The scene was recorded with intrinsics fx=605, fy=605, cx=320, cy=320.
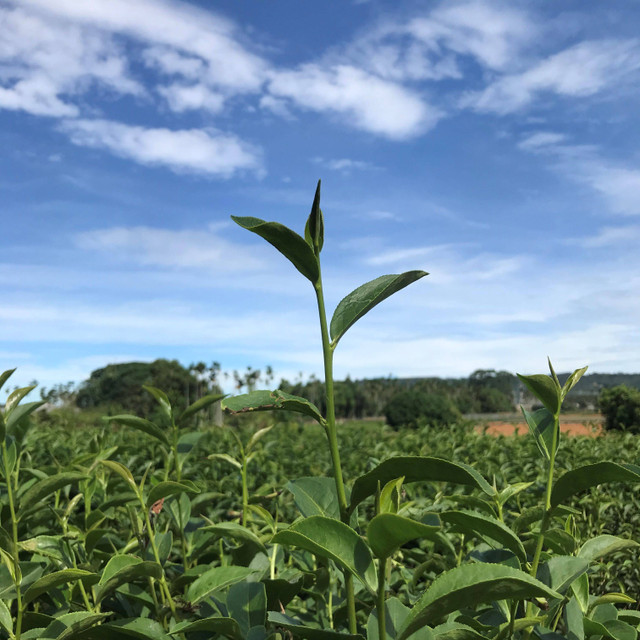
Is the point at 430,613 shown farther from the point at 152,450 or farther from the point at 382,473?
the point at 152,450

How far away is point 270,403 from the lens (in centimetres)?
100

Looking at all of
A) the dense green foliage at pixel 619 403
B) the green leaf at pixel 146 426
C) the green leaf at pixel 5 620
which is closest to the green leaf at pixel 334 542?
the green leaf at pixel 5 620

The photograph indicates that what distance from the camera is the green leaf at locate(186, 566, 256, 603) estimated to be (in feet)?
4.31

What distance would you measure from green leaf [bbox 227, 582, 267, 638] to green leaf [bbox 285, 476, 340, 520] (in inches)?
9.1

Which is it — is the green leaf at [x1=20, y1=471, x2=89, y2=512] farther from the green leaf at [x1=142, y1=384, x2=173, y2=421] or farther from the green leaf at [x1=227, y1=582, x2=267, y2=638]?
the green leaf at [x1=227, y1=582, x2=267, y2=638]

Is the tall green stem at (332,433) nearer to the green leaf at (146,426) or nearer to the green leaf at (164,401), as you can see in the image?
the green leaf at (146,426)

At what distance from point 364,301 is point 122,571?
72 centimetres

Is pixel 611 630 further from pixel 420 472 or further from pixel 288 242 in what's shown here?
pixel 288 242

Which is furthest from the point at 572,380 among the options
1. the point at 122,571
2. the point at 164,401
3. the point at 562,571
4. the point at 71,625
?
the point at 164,401

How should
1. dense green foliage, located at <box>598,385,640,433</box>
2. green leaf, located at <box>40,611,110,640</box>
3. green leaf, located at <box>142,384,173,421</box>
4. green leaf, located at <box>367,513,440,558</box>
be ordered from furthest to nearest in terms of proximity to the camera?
dense green foliage, located at <box>598,385,640,433</box>, green leaf, located at <box>142,384,173,421</box>, green leaf, located at <box>40,611,110,640</box>, green leaf, located at <box>367,513,440,558</box>

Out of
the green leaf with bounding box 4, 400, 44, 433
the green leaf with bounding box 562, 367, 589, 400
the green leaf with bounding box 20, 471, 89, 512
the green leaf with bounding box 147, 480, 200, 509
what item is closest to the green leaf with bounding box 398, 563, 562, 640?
the green leaf with bounding box 562, 367, 589, 400

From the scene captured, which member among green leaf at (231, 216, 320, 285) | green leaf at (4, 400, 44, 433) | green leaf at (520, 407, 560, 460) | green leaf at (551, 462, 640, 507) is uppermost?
green leaf at (231, 216, 320, 285)

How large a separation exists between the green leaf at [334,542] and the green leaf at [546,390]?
17.1 inches

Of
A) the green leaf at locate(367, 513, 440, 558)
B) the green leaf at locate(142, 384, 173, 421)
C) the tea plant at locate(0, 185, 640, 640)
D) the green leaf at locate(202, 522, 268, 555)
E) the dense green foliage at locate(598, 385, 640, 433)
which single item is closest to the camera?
the green leaf at locate(367, 513, 440, 558)
